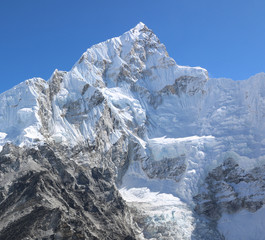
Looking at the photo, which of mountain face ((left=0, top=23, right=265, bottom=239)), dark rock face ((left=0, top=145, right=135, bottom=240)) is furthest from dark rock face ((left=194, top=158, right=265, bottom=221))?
dark rock face ((left=0, top=145, right=135, bottom=240))

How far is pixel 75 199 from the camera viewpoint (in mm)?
95125

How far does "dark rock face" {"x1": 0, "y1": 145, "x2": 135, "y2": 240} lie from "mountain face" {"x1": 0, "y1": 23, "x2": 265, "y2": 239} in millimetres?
247

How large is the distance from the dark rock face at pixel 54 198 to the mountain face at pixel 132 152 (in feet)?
0.81

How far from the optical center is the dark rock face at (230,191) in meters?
106

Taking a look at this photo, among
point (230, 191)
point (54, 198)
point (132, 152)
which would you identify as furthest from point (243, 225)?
point (54, 198)

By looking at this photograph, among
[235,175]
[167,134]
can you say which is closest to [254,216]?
[235,175]

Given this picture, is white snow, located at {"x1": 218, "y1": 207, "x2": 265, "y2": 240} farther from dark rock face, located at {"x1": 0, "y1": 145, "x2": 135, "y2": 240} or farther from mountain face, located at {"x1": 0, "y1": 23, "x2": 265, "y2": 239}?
dark rock face, located at {"x1": 0, "y1": 145, "x2": 135, "y2": 240}

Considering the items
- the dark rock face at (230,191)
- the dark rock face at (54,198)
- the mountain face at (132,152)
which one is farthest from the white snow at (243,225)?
the dark rock face at (54,198)

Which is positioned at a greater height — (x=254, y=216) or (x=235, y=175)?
(x=235, y=175)

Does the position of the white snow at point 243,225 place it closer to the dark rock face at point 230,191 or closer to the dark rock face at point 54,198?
the dark rock face at point 230,191

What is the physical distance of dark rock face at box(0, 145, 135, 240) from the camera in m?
77.0

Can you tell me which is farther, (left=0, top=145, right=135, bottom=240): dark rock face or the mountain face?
the mountain face

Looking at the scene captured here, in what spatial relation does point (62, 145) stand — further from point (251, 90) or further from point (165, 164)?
point (251, 90)

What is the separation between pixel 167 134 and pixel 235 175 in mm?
27847
